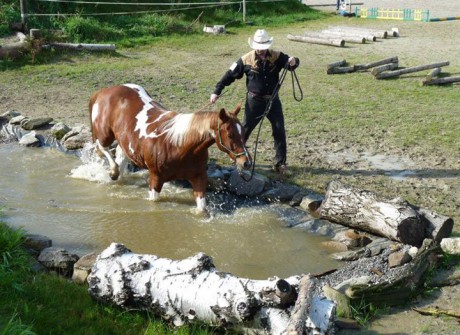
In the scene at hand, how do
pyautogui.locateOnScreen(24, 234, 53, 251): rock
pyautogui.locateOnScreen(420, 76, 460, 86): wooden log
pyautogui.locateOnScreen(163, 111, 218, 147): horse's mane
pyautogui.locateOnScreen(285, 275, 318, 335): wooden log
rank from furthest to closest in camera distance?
1. pyautogui.locateOnScreen(420, 76, 460, 86): wooden log
2. pyautogui.locateOnScreen(163, 111, 218, 147): horse's mane
3. pyautogui.locateOnScreen(24, 234, 53, 251): rock
4. pyautogui.locateOnScreen(285, 275, 318, 335): wooden log

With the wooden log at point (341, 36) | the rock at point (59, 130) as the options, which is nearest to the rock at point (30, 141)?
the rock at point (59, 130)

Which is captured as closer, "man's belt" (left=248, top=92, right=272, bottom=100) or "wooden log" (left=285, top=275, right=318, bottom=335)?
"wooden log" (left=285, top=275, right=318, bottom=335)

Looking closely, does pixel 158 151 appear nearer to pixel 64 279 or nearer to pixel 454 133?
pixel 64 279

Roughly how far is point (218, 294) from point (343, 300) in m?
1.12

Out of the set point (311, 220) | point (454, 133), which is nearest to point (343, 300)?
point (311, 220)

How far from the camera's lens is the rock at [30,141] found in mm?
10508

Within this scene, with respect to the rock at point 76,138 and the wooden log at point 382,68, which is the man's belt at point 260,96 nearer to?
the rock at point 76,138

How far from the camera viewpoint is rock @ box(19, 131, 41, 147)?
1051 cm

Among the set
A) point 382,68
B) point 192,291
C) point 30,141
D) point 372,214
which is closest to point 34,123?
point 30,141

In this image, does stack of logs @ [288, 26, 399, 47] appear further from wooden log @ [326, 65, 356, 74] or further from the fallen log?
the fallen log

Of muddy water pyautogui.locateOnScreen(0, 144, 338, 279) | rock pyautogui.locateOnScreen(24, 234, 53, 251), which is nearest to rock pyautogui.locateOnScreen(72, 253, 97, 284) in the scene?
rock pyautogui.locateOnScreen(24, 234, 53, 251)

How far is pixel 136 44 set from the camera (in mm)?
18375

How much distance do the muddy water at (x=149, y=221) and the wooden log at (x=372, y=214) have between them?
0.39 meters

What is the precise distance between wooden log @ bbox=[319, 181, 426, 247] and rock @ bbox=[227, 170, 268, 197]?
3.33 ft
